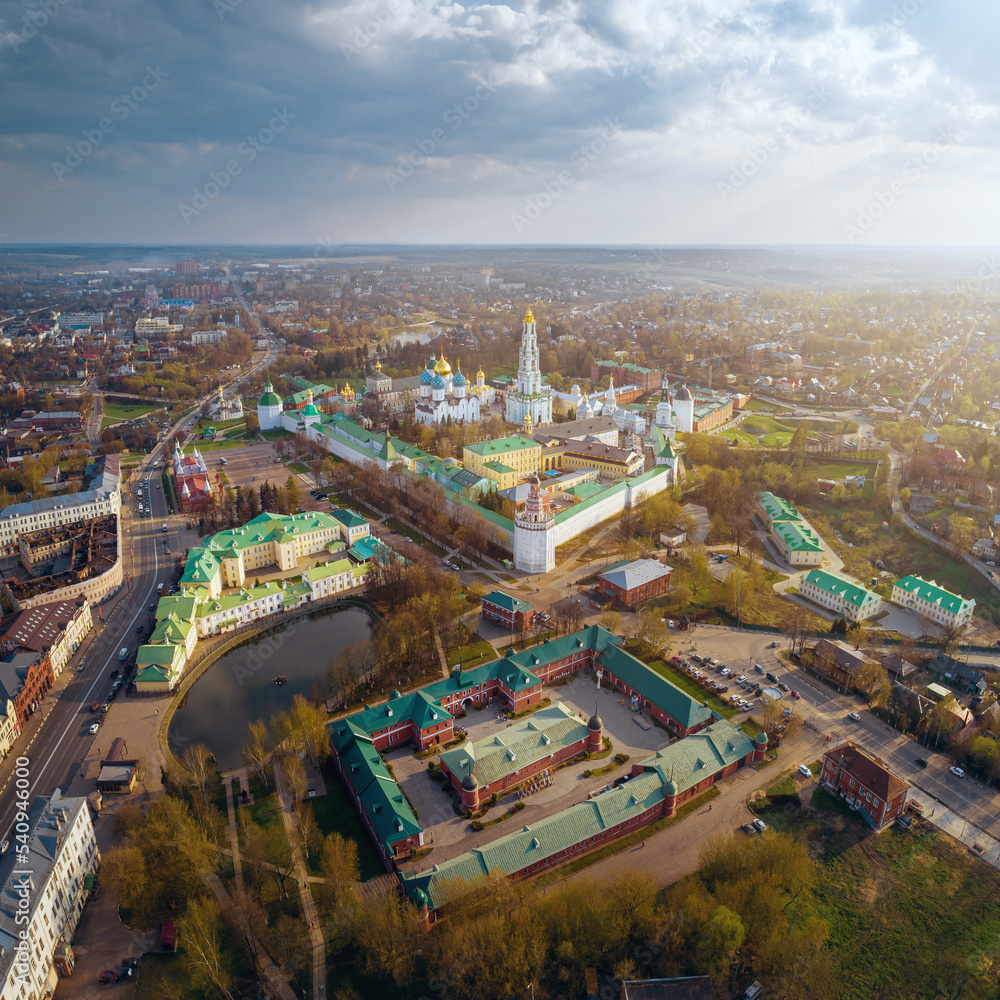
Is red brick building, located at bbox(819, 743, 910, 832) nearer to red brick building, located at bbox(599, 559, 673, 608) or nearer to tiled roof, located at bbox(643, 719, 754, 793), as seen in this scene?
tiled roof, located at bbox(643, 719, 754, 793)

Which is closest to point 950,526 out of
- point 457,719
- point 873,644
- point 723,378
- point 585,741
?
point 873,644

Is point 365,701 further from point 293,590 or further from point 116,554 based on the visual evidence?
point 116,554

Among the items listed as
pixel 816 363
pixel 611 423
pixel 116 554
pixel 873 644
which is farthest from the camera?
pixel 816 363

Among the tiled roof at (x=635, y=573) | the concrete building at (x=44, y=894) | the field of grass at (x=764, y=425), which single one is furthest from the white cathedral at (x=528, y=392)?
the concrete building at (x=44, y=894)

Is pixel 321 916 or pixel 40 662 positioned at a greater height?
pixel 40 662

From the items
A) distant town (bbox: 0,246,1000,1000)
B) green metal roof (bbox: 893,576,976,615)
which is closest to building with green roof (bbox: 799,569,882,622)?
distant town (bbox: 0,246,1000,1000)

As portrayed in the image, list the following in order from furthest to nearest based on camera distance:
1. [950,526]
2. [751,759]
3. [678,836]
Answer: [950,526]
[751,759]
[678,836]

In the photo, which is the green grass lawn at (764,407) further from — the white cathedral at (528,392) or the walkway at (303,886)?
the walkway at (303,886)
